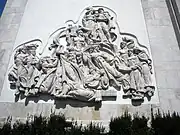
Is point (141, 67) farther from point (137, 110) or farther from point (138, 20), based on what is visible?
point (138, 20)

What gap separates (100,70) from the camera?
561cm

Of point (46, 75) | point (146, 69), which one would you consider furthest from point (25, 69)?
point (146, 69)

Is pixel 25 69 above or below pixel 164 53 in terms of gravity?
below

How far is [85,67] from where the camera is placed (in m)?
5.77

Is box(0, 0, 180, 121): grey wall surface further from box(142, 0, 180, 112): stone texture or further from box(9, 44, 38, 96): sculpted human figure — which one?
box(9, 44, 38, 96): sculpted human figure

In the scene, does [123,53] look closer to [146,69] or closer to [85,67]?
[146,69]

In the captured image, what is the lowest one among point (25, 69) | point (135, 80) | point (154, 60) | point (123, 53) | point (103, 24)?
point (135, 80)

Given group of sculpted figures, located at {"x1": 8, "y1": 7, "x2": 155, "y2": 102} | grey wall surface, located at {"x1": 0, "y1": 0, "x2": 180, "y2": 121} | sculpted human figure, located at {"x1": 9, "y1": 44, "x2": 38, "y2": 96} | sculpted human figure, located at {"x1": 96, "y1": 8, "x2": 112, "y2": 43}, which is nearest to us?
grey wall surface, located at {"x1": 0, "y1": 0, "x2": 180, "y2": 121}

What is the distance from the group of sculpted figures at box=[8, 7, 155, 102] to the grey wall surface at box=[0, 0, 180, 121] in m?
0.30

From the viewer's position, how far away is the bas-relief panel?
5.38 metres

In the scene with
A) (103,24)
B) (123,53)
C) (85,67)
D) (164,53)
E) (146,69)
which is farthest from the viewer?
(103,24)

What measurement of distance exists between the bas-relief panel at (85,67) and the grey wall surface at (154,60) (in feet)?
0.65

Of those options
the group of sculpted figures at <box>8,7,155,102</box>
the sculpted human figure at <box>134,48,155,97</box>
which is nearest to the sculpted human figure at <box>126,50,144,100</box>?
the group of sculpted figures at <box>8,7,155,102</box>

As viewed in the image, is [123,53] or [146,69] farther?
[123,53]
